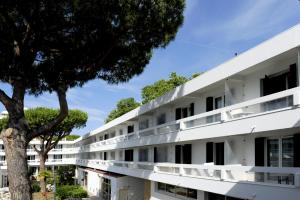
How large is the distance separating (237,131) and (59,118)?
6.62 m

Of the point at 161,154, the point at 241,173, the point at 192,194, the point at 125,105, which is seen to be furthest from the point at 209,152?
the point at 125,105

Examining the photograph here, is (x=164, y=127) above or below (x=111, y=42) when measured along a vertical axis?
below

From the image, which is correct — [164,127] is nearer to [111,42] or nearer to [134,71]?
[134,71]

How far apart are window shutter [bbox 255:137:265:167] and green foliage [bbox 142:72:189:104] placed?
110 ft

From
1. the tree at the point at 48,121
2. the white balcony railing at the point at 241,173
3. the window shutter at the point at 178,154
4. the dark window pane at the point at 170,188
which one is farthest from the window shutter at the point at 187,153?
the tree at the point at 48,121

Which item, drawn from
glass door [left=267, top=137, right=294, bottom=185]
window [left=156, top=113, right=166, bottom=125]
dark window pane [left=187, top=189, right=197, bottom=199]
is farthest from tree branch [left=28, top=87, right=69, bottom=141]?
window [left=156, top=113, right=166, bottom=125]

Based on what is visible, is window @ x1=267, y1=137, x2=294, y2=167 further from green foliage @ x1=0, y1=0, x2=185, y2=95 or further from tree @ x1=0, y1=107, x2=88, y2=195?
tree @ x1=0, y1=107, x2=88, y2=195

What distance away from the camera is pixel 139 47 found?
17.8m

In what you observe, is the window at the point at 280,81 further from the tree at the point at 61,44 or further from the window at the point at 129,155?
the window at the point at 129,155

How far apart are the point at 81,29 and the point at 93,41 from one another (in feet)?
2.20

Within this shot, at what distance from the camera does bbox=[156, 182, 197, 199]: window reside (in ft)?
73.2

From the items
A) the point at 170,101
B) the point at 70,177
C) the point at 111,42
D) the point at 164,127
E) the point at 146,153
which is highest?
the point at 111,42

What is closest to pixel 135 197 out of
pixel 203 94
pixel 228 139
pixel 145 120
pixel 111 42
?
pixel 145 120

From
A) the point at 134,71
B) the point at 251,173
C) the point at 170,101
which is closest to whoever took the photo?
the point at 251,173
